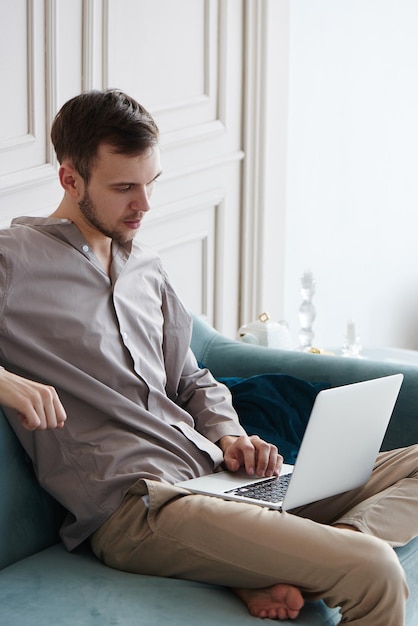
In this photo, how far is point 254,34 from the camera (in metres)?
3.33

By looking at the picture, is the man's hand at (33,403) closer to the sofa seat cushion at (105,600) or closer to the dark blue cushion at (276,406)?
the sofa seat cushion at (105,600)

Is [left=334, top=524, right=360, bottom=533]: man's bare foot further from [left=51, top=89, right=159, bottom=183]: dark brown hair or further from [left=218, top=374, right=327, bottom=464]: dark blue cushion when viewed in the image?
[left=51, top=89, right=159, bottom=183]: dark brown hair

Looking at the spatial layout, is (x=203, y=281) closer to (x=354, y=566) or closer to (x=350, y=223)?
(x=350, y=223)

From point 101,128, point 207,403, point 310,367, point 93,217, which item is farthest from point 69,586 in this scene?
point 310,367

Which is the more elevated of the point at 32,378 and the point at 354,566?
the point at 32,378

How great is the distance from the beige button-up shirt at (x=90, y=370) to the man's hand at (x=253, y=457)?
0.03m

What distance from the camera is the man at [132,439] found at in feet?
5.04

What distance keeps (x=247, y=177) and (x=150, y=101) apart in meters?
0.58

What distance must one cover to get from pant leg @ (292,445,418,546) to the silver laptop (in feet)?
0.13

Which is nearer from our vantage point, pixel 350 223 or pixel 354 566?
pixel 354 566

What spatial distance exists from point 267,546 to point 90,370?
1.50ft

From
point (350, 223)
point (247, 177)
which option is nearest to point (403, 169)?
point (350, 223)

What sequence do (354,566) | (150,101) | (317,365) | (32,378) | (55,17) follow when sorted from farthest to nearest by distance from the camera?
1. (150,101)
2. (55,17)
3. (317,365)
4. (32,378)
5. (354,566)

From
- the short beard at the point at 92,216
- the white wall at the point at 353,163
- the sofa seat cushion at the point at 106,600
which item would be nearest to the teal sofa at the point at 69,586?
the sofa seat cushion at the point at 106,600
